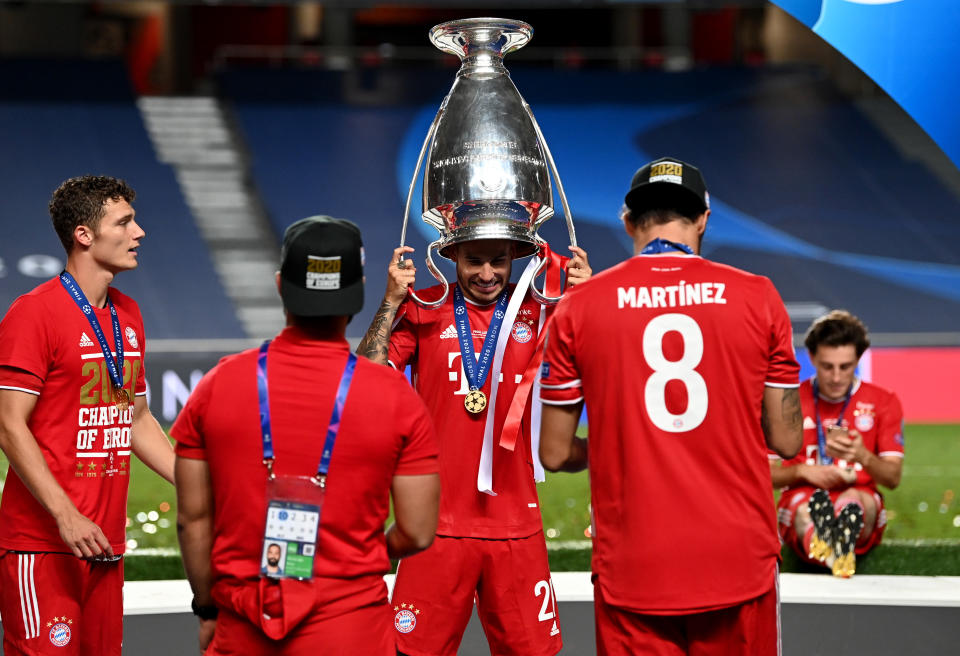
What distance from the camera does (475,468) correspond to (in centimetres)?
424

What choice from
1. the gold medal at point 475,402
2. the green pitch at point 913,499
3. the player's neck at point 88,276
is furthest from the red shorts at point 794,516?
the player's neck at point 88,276

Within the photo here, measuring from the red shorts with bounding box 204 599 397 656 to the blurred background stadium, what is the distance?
44.5 ft

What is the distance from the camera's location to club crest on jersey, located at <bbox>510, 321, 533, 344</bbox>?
4.34m

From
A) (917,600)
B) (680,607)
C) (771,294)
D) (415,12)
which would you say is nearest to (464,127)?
(771,294)

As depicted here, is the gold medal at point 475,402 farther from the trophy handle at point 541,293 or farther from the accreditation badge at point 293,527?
the accreditation badge at point 293,527

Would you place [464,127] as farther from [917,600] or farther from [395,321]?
[917,600]

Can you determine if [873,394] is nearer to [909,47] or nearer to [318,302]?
[909,47]

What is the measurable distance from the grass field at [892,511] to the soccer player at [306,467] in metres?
4.41

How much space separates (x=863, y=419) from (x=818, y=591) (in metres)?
1.12

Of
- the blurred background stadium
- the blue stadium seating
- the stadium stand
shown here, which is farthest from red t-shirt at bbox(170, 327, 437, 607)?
the blue stadium seating

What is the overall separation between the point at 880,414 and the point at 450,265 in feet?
38.3

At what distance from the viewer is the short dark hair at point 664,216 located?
10.9 ft

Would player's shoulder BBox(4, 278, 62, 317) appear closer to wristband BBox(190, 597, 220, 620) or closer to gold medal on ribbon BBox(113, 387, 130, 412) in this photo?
gold medal on ribbon BBox(113, 387, 130, 412)

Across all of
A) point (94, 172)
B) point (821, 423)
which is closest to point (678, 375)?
point (821, 423)
